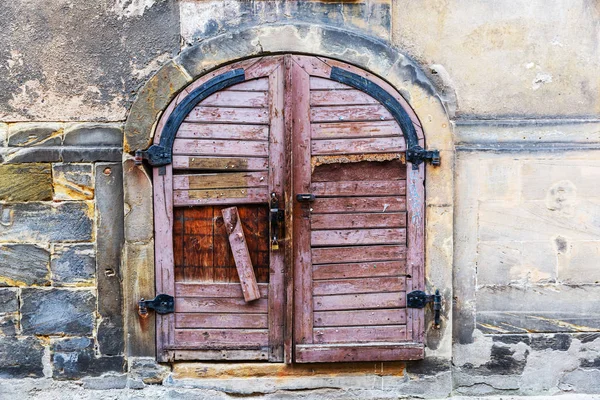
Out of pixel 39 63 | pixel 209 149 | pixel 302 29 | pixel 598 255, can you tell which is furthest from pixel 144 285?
pixel 598 255

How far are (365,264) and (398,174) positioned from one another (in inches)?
23.0

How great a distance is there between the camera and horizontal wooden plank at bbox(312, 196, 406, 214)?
3594 millimetres

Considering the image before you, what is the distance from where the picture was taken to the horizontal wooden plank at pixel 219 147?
11.7 ft

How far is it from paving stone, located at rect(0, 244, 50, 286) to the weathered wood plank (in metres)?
1.14

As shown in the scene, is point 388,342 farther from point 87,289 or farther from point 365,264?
point 87,289

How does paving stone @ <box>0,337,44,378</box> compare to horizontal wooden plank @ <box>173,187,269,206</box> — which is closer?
horizontal wooden plank @ <box>173,187,269,206</box>

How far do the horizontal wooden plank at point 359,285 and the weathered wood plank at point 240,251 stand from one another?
A: 0.39 m

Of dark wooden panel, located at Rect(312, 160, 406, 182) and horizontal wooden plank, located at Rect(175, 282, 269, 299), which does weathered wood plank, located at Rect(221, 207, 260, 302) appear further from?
dark wooden panel, located at Rect(312, 160, 406, 182)

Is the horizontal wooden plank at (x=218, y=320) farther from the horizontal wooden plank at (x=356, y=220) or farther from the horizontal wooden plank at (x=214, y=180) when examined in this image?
the horizontal wooden plank at (x=214, y=180)

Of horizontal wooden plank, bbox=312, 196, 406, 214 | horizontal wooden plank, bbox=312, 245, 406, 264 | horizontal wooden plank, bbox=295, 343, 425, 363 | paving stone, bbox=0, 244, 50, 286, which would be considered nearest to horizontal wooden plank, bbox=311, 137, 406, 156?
horizontal wooden plank, bbox=312, 196, 406, 214

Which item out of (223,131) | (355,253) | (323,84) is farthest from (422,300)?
(223,131)

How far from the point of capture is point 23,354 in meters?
3.66

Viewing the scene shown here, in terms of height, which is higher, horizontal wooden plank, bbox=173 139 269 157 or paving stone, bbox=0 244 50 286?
horizontal wooden plank, bbox=173 139 269 157

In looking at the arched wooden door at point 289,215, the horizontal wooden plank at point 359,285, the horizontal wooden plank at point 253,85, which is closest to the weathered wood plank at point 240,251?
the arched wooden door at point 289,215
